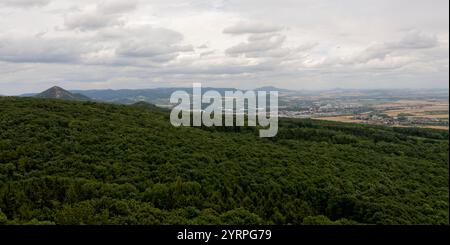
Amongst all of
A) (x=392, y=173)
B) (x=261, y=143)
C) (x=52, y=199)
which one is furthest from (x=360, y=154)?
(x=52, y=199)

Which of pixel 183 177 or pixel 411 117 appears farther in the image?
pixel 411 117

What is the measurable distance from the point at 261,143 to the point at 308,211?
23400mm

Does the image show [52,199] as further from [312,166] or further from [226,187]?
[312,166]

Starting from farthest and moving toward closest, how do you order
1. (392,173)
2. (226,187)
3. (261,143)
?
(261,143) < (392,173) < (226,187)

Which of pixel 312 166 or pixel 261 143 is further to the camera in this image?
pixel 261 143

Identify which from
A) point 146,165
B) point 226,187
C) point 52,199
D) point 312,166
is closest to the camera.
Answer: point 52,199

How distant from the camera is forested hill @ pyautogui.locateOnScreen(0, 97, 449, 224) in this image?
27.3 m

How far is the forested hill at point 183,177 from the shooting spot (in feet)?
89.7

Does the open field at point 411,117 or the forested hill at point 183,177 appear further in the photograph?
the open field at point 411,117

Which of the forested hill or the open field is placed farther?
the open field

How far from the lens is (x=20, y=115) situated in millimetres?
49562

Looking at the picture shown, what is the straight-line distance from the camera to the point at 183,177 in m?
35.6

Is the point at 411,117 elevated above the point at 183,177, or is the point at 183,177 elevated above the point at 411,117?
the point at 183,177
